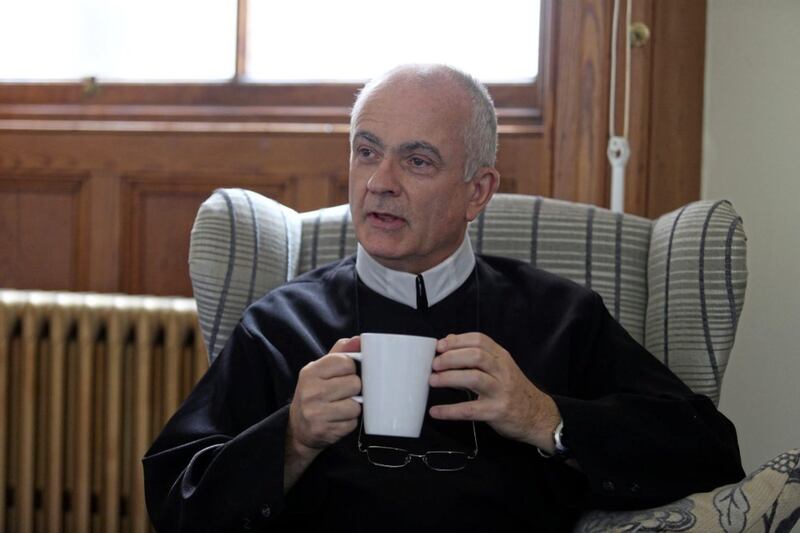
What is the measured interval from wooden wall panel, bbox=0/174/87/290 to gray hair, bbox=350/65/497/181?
1.31 m

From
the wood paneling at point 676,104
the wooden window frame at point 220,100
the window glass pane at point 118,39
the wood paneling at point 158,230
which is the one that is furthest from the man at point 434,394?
the window glass pane at point 118,39

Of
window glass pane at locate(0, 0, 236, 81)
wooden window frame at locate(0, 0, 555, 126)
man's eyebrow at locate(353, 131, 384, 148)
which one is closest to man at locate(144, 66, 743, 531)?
man's eyebrow at locate(353, 131, 384, 148)

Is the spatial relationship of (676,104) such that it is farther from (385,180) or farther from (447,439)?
(447,439)

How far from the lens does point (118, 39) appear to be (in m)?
2.82

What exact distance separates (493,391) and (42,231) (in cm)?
175

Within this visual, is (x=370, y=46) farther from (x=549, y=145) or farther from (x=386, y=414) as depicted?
(x=386, y=414)

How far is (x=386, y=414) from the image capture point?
1.21m

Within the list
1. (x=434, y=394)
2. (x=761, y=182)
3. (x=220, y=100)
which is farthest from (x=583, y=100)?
(x=434, y=394)

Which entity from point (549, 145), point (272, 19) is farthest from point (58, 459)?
point (549, 145)

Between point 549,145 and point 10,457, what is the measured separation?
1488 millimetres

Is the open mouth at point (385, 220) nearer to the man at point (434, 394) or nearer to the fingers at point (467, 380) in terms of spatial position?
the man at point (434, 394)

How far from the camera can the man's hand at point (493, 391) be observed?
130 centimetres

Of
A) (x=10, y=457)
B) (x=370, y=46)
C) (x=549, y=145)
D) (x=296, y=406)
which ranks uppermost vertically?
(x=370, y=46)

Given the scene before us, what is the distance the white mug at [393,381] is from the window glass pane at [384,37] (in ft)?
4.87
